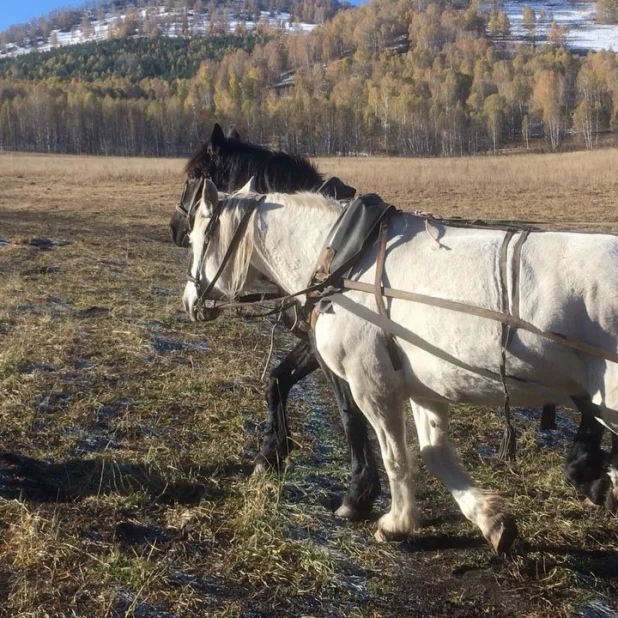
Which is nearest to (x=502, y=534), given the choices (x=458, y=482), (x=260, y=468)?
(x=458, y=482)

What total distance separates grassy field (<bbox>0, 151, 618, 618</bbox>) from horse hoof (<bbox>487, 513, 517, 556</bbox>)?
0.34 ft

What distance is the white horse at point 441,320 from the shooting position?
2529mm

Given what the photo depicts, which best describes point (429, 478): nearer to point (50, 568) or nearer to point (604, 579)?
point (604, 579)

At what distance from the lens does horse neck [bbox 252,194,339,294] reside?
3451 millimetres

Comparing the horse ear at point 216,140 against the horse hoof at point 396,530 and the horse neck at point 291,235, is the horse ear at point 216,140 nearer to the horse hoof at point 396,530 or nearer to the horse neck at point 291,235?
the horse neck at point 291,235

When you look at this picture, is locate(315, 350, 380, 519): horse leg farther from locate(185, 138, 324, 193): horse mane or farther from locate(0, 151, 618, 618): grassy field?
locate(185, 138, 324, 193): horse mane

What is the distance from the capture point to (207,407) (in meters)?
4.90

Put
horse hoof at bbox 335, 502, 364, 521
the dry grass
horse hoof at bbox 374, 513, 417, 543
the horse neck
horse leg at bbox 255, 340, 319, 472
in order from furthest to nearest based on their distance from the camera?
the dry grass → horse leg at bbox 255, 340, 319, 472 → horse hoof at bbox 335, 502, 364, 521 → the horse neck → horse hoof at bbox 374, 513, 417, 543

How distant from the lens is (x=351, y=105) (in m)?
99.8

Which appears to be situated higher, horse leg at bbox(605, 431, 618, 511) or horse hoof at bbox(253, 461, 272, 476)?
horse leg at bbox(605, 431, 618, 511)

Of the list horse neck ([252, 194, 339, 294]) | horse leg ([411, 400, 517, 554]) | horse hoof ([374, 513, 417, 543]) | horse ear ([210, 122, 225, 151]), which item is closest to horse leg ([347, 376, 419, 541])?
horse hoof ([374, 513, 417, 543])

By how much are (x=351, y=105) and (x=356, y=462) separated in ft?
334

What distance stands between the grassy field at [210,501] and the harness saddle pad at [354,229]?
1.41 meters

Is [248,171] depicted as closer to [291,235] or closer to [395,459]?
[291,235]
